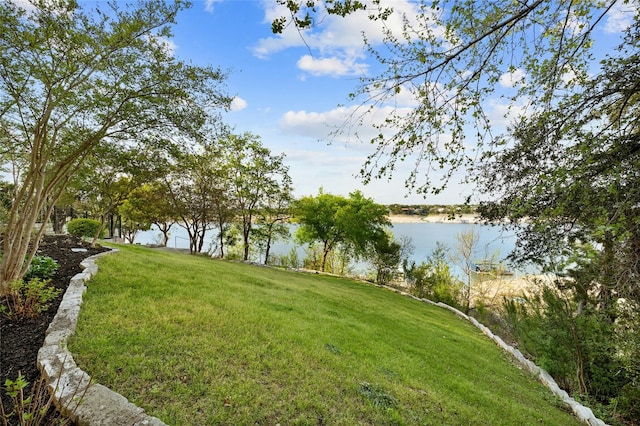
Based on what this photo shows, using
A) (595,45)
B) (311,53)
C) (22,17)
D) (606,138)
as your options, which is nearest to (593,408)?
(606,138)

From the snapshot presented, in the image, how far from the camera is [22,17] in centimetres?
331

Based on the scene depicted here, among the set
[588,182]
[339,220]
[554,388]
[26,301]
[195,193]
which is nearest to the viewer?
[588,182]

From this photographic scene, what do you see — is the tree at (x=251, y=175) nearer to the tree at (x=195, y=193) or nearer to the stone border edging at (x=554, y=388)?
the tree at (x=195, y=193)

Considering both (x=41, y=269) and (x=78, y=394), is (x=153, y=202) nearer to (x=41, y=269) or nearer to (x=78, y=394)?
(x=41, y=269)

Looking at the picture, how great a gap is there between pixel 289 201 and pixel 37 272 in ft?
47.0

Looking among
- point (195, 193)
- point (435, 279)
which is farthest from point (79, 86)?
point (435, 279)

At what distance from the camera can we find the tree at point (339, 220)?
18953mm

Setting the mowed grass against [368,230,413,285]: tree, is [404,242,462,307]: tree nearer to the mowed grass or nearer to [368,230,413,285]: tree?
[368,230,413,285]: tree

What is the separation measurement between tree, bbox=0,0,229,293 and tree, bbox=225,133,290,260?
12143mm

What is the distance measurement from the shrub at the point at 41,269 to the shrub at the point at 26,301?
0.80 metres

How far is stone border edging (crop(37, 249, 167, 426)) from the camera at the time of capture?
207cm

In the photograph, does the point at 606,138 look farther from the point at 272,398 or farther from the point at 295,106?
the point at 295,106

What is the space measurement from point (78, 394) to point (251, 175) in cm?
1556

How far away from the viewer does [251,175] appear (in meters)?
17.3
